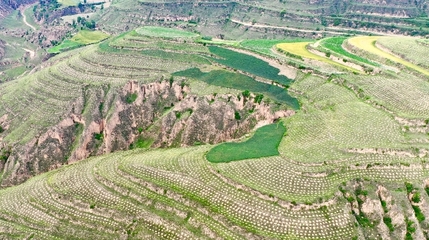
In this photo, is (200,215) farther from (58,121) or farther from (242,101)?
(58,121)

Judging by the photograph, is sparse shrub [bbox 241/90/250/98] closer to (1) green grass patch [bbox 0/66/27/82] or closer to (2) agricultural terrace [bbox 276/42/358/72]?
(2) agricultural terrace [bbox 276/42/358/72]

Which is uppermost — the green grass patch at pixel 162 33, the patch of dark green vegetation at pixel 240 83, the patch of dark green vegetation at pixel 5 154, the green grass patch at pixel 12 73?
the green grass patch at pixel 162 33

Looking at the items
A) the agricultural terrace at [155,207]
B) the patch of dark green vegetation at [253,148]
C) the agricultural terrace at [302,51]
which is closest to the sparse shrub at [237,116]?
the patch of dark green vegetation at [253,148]

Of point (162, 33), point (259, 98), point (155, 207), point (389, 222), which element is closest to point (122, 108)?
point (259, 98)

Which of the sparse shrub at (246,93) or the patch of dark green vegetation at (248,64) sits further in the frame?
the patch of dark green vegetation at (248,64)

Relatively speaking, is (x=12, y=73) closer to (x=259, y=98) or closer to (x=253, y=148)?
(x=259, y=98)

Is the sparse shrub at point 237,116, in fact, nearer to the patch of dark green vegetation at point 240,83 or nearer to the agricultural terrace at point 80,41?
the patch of dark green vegetation at point 240,83

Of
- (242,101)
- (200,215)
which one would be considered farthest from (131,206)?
(242,101)
